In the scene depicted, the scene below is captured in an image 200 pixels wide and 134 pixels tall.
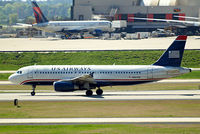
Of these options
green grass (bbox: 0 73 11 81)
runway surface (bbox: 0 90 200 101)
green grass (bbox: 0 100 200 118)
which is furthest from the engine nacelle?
green grass (bbox: 0 73 11 81)

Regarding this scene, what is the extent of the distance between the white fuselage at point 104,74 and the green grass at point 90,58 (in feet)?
102

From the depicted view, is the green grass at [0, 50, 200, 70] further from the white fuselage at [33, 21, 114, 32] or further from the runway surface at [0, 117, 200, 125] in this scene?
the white fuselage at [33, 21, 114, 32]

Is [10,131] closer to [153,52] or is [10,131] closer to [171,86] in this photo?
[171,86]

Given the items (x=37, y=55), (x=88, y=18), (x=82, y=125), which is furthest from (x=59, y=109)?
(x=88, y=18)

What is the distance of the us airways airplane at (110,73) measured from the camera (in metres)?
53.0

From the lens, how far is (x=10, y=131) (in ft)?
117

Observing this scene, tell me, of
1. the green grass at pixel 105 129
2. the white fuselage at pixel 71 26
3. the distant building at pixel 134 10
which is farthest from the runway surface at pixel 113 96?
the distant building at pixel 134 10

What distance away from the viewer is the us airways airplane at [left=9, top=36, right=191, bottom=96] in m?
53.0

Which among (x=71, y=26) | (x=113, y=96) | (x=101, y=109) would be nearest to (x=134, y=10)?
(x=71, y=26)

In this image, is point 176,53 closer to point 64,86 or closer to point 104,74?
point 104,74

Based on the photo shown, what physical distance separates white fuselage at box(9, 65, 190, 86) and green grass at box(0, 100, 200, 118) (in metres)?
6.04

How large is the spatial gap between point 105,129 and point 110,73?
18126 mm

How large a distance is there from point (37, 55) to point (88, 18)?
74023mm

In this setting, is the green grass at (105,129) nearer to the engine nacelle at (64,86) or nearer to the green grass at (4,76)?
the engine nacelle at (64,86)
